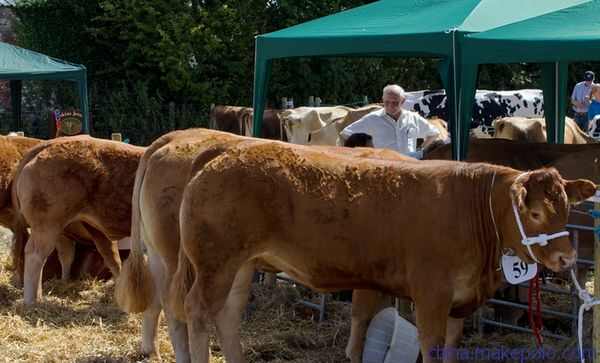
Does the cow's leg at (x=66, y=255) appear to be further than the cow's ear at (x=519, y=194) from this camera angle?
Yes

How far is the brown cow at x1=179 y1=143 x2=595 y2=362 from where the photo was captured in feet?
14.1

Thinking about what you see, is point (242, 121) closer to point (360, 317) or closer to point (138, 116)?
point (138, 116)

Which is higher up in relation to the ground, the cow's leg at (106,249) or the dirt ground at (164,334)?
the cow's leg at (106,249)

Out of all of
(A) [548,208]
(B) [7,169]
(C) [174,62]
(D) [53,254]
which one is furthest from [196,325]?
(C) [174,62]

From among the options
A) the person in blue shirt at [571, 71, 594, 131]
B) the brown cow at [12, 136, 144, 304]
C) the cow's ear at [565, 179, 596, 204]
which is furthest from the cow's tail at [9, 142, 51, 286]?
the person in blue shirt at [571, 71, 594, 131]

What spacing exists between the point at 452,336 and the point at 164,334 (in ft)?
7.76

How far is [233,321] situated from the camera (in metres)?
5.16

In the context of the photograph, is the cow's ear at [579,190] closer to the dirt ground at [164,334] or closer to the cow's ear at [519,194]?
the cow's ear at [519,194]

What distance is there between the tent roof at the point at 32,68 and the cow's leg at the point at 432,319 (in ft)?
35.7

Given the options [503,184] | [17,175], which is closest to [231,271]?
[503,184]

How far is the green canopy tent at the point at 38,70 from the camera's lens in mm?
13945

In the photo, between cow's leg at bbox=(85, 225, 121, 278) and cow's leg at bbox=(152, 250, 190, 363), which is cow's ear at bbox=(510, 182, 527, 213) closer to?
cow's leg at bbox=(152, 250, 190, 363)

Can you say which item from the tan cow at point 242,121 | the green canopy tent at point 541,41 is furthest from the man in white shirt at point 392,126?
the tan cow at point 242,121

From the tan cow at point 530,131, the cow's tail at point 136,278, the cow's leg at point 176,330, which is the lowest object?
the cow's leg at point 176,330
